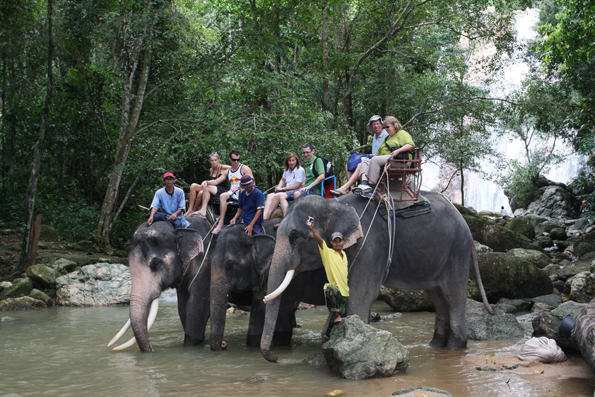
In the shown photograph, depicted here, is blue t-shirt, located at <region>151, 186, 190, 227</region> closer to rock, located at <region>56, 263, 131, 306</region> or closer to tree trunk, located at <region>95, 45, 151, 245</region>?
rock, located at <region>56, 263, 131, 306</region>

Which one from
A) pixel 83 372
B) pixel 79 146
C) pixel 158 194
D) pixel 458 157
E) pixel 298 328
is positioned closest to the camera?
pixel 83 372

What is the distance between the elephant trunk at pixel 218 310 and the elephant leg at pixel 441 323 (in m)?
2.77

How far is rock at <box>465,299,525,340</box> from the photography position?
25.8ft

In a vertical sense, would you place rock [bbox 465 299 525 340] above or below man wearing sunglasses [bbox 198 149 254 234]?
below

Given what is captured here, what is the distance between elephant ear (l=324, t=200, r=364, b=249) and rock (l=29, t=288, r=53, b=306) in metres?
8.59

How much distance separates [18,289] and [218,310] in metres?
7.31

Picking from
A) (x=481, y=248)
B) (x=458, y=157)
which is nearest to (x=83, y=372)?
(x=481, y=248)

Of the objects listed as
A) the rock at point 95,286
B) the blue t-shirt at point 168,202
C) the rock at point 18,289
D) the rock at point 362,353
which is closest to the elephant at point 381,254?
the rock at point 362,353

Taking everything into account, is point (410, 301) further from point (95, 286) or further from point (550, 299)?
point (95, 286)

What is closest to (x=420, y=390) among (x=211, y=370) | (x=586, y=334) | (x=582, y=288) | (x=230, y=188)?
(x=586, y=334)

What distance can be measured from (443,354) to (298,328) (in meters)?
3.28

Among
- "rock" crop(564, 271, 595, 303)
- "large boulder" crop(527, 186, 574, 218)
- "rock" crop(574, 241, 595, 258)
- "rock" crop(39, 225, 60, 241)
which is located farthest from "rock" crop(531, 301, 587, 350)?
"large boulder" crop(527, 186, 574, 218)

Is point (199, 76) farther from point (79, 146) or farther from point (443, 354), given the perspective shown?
point (443, 354)

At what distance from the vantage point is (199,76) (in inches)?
636
